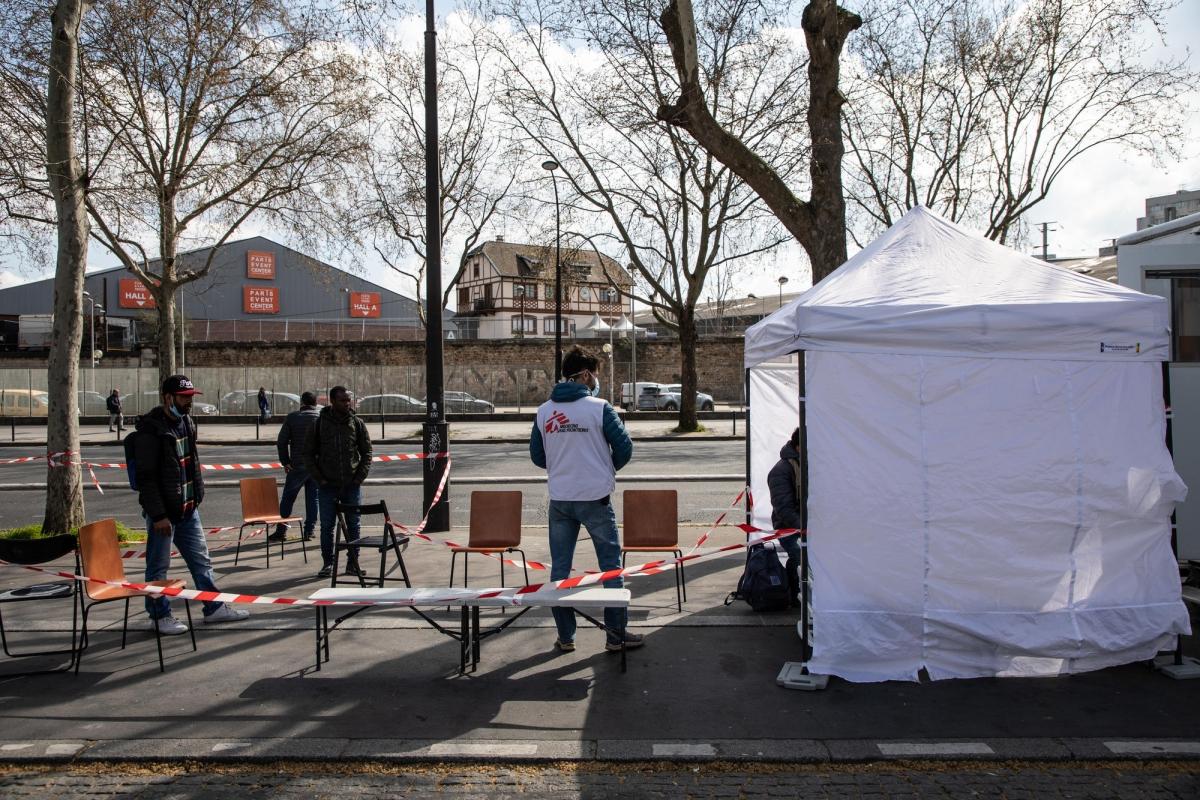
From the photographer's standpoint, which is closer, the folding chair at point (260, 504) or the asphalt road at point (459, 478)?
the folding chair at point (260, 504)

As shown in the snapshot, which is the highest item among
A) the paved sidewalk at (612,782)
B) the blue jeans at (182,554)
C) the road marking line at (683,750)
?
the blue jeans at (182,554)

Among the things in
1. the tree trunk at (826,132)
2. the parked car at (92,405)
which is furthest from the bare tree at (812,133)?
the parked car at (92,405)

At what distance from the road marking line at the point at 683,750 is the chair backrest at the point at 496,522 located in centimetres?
328

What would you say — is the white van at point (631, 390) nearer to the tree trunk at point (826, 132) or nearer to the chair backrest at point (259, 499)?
the tree trunk at point (826, 132)

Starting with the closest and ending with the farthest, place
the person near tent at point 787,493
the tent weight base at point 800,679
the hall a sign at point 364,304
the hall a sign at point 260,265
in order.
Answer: the tent weight base at point 800,679 < the person near tent at point 787,493 < the hall a sign at point 260,265 < the hall a sign at point 364,304

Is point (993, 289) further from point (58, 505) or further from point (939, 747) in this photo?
point (58, 505)

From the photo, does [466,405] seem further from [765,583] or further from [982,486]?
Result: [982,486]

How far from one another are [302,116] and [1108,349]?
16070 millimetres

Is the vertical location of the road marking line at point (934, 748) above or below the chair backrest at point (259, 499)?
below

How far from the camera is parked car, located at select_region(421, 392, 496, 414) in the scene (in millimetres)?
38500

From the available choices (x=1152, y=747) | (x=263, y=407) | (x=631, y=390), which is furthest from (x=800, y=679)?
(x=631, y=390)

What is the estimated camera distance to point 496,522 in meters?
7.60

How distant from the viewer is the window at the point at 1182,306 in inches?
296

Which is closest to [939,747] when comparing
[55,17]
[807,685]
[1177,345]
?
[807,685]
